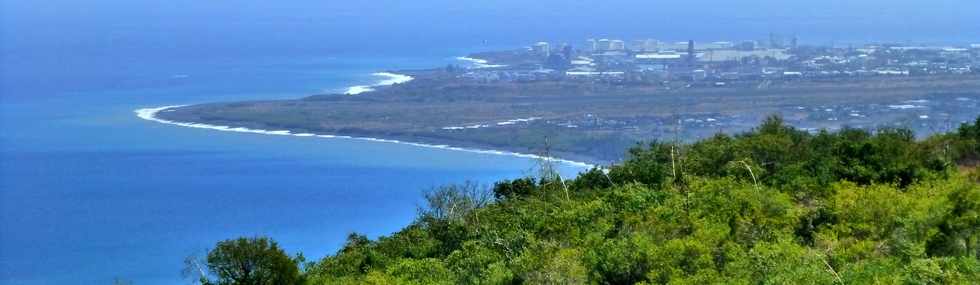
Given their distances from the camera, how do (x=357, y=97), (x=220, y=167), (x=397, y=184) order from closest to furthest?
1. (x=397, y=184)
2. (x=220, y=167)
3. (x=357, y=97)

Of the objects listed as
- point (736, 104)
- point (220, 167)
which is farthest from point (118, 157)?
point (736, 104)

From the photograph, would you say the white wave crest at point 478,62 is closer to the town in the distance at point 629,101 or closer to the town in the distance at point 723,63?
the town in the distance at point 723,63

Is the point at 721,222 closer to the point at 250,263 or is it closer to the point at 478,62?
the point at 250,263

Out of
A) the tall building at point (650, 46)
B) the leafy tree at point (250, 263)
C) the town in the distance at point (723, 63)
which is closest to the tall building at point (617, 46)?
the town in the distance at point (723, 63)

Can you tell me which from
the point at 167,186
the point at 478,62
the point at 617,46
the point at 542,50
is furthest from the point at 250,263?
the point at 617,46

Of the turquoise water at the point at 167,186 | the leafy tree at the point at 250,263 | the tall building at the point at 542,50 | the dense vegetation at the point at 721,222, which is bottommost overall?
the turquoise water at the point at 167,186

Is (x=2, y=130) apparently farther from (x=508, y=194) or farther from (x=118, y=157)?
(x=508, y=194)

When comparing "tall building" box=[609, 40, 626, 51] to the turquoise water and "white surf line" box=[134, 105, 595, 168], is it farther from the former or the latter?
"white surf line" box=[134, 105, 595, 168]
